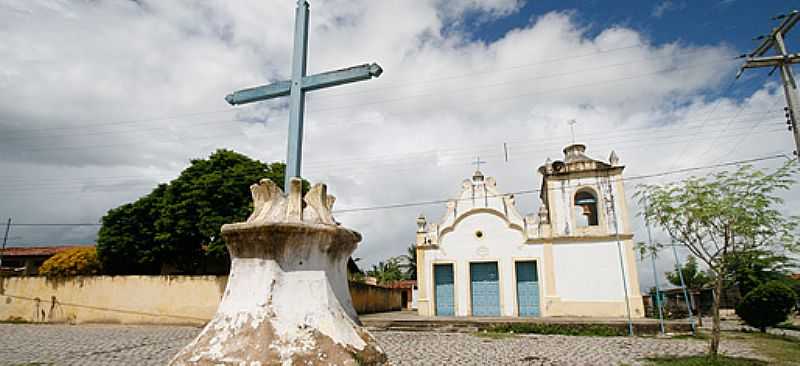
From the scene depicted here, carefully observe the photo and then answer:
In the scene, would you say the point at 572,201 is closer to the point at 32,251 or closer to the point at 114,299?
the point at 114,299

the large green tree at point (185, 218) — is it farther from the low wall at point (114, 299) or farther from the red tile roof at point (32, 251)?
the red tile roof at point (32, 251)

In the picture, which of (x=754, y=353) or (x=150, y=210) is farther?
(x=150, y=210)

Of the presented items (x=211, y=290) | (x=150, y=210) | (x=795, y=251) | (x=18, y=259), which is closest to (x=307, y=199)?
(x=795, y=251)

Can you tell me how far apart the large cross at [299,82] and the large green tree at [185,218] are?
12198mm

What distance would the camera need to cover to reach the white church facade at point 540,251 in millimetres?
16109

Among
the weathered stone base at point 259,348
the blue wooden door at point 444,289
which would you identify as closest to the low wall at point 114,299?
the blue wooden door at point 444,289

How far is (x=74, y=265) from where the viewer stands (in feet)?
59.3

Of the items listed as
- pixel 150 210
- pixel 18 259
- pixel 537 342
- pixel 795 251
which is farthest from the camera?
pixel 18 259

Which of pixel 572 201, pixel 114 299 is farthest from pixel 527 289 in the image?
pixel 114 299

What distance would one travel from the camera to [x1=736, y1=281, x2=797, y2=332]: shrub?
42.6ft

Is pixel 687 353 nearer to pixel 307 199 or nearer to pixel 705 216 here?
pixel 705 216

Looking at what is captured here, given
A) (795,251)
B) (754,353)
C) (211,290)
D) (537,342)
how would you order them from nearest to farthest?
1. (795,251)
2. (754,353)
3. (537,342)
4. (211,290)

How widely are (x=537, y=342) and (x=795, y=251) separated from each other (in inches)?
208

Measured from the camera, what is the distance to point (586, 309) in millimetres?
16016
